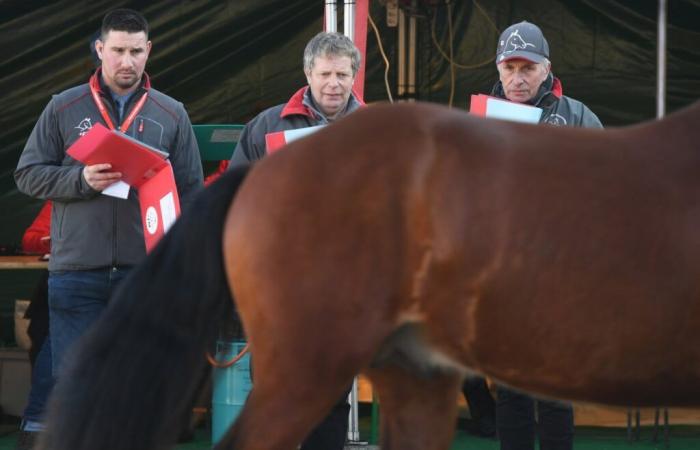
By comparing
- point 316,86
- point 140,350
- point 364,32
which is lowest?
point 140,350

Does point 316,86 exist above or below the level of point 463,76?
below

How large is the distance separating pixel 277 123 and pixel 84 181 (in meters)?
0.79

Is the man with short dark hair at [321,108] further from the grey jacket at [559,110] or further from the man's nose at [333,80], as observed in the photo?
the grey jacket at [559,110]

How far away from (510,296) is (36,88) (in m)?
4.78

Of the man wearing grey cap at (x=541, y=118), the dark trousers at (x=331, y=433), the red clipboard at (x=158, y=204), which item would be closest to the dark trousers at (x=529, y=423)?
the man wearing grey cap at (x=541, y=118)

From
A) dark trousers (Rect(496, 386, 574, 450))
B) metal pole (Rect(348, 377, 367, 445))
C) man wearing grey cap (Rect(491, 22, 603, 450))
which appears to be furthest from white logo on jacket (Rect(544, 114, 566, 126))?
metal pole (Rect(348, 377, 367, 445))

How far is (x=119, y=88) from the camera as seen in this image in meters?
4.64

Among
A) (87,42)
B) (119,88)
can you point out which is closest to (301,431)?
(119,88)

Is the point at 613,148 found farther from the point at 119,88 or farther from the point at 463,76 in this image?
the point at 463,76

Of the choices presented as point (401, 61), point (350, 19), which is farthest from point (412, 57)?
point (350, 19)

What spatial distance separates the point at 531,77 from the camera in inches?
180

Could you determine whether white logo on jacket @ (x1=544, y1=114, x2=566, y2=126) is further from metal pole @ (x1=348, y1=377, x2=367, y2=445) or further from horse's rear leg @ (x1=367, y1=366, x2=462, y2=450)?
metal pole @ (x1=348, y1=377, x2=367, y2=445)

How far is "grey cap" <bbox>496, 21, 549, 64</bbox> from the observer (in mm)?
4516

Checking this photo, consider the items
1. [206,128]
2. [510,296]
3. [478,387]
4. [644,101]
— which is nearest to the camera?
[510,296]
